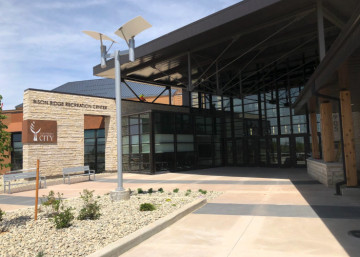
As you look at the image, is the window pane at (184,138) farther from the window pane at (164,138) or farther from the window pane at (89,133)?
the window pane at (89,133)

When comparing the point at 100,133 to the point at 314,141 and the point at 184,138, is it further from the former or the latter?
the point at 314,141

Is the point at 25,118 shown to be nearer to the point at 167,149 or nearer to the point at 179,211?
the point at 167,149

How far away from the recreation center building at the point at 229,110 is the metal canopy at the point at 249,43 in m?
0.07

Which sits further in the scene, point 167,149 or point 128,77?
point 128,77

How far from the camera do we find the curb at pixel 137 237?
4.70 meters

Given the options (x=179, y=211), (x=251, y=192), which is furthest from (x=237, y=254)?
(x=251, y=192)

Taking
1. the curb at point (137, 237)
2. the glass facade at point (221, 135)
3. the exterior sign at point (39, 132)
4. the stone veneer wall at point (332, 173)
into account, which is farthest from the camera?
the glass facade at point (221, 135)

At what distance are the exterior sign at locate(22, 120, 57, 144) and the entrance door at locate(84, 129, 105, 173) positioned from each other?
5743 millimetres

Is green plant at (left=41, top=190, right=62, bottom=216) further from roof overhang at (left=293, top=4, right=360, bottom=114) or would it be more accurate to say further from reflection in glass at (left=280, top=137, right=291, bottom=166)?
reflection in glass at (left=280, top=137, right=291, bottom=166)

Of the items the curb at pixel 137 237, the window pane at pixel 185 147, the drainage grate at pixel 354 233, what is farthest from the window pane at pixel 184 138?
the drainage grate at pixel 354 233

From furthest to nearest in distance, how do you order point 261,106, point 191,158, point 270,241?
point 261,106 < point 191,158 < point 270,241

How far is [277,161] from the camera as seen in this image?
23266 millimetres

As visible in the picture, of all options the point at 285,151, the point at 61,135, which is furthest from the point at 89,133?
the point at 285,151

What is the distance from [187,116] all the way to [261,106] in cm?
718
